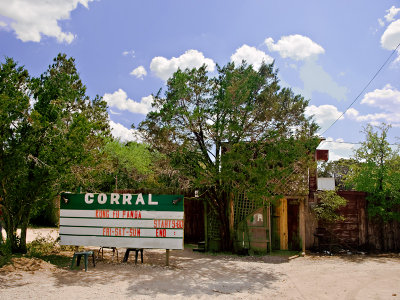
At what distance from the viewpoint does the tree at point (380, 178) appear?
43.6 feet

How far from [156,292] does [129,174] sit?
70.1 ft

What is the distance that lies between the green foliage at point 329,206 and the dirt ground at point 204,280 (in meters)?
2.27

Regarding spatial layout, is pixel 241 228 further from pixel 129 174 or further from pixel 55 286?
pixel 129 174

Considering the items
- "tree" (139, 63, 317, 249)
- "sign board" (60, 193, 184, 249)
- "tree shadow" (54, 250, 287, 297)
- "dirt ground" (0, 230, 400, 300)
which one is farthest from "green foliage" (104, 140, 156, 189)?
"dirt ground" (0, 230, 400, 300)

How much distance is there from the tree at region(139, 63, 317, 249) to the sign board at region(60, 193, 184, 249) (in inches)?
81.1

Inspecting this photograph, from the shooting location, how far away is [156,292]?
7.32m

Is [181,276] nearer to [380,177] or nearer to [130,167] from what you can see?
[380,177]

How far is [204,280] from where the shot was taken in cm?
855

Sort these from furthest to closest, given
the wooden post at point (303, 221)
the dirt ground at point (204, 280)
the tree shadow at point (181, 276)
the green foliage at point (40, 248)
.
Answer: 1. the wooden post at point (303, 221)
2. the green foliage at point (40, 248)
3. the tree shadow at point (181, 276)
4. the dirt ground at point (204, 280)

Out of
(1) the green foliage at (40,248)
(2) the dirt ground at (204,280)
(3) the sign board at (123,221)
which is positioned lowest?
(2) the dirt ground at (204,280)

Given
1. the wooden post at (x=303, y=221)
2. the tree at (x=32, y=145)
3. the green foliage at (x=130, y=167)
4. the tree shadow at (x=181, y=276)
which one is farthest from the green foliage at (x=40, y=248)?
the green foliage at (x=130, y=167)

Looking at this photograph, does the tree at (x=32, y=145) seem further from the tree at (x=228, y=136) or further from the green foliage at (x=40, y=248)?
the tree at (x=228, y=136)

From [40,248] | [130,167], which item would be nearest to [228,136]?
[40,248]

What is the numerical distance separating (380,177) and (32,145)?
41.3 feet
